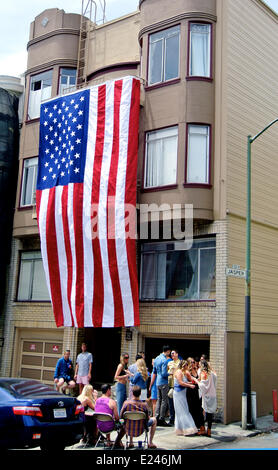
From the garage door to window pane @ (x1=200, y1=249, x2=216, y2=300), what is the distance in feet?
20.9

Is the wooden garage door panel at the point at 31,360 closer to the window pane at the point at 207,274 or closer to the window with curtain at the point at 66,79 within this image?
the window pane at the point at 207,274

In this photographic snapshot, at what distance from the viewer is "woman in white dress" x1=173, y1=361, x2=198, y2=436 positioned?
12961mm

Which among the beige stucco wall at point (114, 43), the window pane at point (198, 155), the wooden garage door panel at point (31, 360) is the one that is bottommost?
the wooden garage door panel at point (31, 360)

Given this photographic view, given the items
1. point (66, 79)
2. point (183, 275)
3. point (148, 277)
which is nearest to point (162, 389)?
point (183, 275)

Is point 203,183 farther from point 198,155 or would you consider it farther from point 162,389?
point 162,389

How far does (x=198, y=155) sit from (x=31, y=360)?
10161 mm

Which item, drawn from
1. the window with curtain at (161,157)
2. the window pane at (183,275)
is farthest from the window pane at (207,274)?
the window with curtain at (161,157)

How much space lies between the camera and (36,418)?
9.60 meters

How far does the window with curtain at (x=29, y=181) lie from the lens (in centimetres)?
2156

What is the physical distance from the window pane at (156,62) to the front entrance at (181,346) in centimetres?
862

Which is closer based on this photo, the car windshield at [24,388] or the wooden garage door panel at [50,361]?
the car windshield at [24,388]

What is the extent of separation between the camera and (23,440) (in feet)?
30.8

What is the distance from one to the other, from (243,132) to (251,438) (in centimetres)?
937
